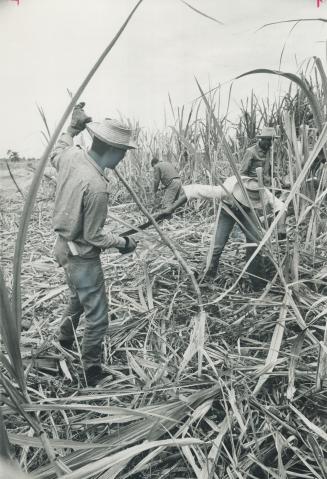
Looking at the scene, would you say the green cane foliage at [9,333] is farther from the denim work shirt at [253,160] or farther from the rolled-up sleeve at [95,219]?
the denim work shirt at [253,160]

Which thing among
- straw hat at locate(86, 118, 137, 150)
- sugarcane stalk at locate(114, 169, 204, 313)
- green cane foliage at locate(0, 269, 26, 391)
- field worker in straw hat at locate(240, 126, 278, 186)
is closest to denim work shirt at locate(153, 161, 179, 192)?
field worker in straw hat at locate(240, 126, 278, 186)

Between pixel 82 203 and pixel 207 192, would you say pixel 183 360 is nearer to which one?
pixel 82 203

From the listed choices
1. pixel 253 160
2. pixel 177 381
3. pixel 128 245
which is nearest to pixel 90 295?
pixel 128 245

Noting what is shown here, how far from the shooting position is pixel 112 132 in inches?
62.5

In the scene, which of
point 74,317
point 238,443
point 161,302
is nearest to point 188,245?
point 161,302

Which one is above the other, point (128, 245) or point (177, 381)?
point (128, 245)

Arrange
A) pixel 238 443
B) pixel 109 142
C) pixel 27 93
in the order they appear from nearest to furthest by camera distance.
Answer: pixel 238 443 < pixel 109 142 < pixel 27 93

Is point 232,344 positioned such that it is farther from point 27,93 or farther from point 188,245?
point 27,93

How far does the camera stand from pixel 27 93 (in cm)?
172

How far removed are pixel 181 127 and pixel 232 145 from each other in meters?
0.41

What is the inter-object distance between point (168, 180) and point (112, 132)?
1.91 metres

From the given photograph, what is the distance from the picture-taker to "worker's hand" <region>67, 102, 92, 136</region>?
2.04 metres

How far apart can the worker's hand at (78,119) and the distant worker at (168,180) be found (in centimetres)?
126

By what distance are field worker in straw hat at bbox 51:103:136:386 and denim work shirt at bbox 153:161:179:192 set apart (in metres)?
1.74
